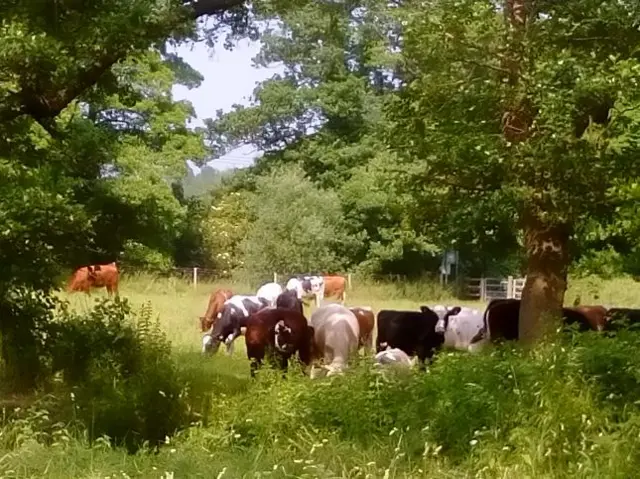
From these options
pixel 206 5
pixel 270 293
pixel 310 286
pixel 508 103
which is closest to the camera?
pixel 206 5

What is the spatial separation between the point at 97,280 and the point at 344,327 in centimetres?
360

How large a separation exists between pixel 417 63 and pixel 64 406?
4017 mm

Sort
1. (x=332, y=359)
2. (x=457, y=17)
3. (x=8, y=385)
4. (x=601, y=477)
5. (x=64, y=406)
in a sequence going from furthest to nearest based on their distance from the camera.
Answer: (x=332, y=359) < (x=8, y=385) < (x=457, y=17) < (x=64, y=406) < (x=601, y=477)

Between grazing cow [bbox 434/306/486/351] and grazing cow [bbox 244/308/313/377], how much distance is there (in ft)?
9.26

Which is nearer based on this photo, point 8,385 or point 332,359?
point 8,385

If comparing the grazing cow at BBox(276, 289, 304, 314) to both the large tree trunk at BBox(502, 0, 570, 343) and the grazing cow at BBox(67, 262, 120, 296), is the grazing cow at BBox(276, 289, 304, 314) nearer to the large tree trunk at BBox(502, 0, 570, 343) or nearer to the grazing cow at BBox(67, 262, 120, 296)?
the grazing cow at BBox(67, 262, 120, 296)

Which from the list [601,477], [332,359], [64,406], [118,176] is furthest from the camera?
[118,176]

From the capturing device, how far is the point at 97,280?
12.2m

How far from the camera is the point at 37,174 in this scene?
26.5 feet

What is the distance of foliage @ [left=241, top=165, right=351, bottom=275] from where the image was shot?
2306 cm

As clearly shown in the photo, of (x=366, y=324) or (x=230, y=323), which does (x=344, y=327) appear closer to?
(x=366, y=324)

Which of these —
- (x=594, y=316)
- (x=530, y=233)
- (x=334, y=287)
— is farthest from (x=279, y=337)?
(x=334, y=287)

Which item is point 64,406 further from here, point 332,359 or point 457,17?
point 457,17

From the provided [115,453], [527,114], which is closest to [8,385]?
[115,453]
